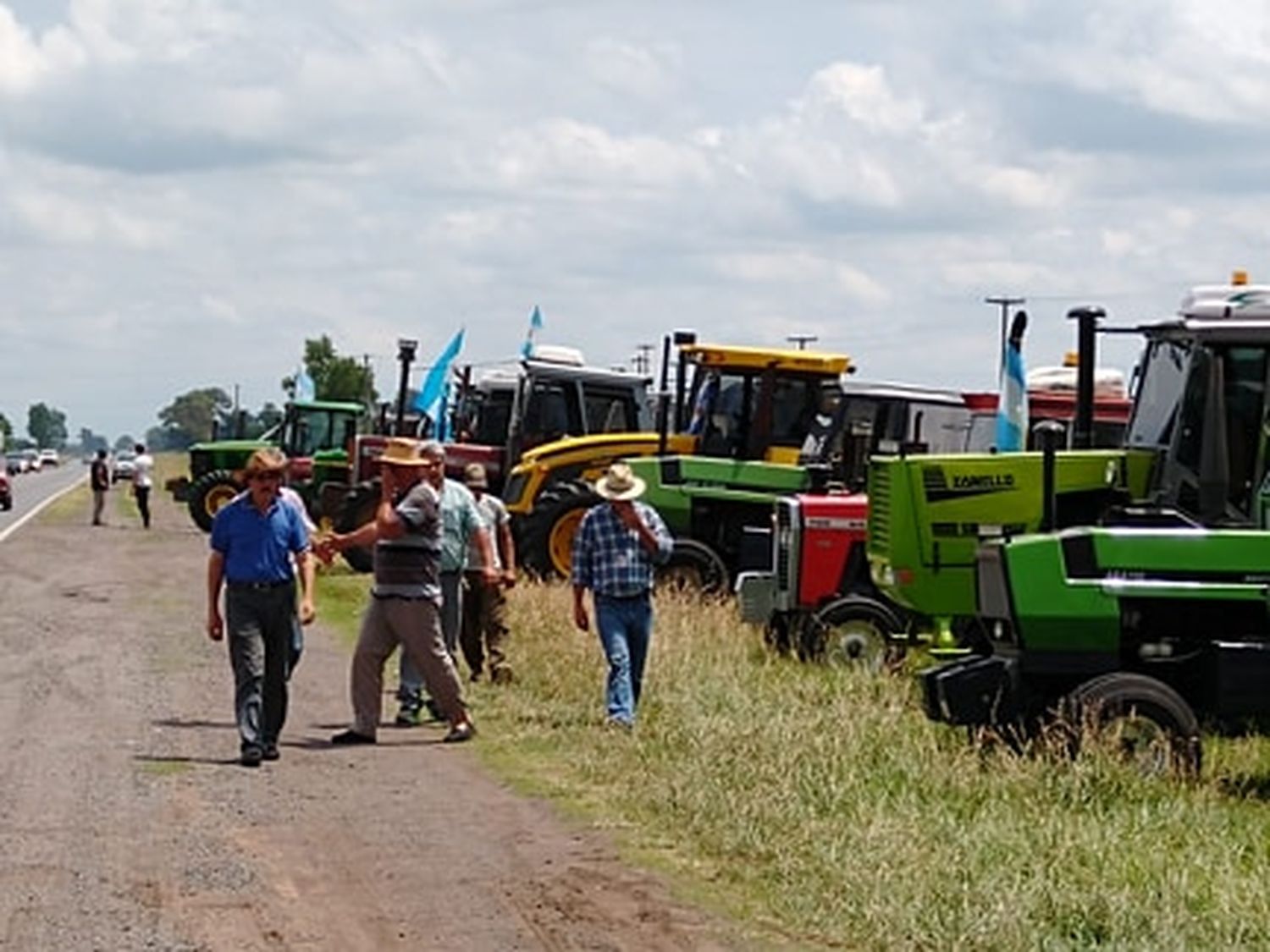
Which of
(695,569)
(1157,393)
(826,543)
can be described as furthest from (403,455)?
(695,569)

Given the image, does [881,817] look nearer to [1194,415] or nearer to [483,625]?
[1194,415]

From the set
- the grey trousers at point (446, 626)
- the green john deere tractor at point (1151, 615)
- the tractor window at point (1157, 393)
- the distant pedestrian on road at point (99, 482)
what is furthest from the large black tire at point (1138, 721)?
the distant pedestrian on road at point (99, 482)

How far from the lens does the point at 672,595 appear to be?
23.4 meters

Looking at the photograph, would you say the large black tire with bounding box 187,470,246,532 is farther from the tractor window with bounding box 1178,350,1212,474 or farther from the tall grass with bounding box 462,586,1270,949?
the tractor window with bounding box 1178,350,1212,474

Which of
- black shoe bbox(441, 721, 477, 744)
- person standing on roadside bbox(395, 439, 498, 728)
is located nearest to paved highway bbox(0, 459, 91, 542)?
person standing on roadside bbox(395, 439, 498, 728)

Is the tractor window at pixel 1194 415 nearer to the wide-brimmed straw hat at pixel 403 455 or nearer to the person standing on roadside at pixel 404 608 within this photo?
the person standing on roadside at pixel 404 608

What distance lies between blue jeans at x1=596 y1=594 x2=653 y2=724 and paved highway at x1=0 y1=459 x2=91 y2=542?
29.1 metres

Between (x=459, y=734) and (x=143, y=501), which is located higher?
(x=143, y=501)

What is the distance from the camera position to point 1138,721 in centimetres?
1340

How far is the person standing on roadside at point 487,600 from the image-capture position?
58.3 feet

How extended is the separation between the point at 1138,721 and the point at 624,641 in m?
3.56

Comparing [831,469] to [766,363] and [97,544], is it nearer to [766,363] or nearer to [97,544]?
[766,363]

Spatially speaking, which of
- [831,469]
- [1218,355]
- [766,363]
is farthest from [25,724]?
[766,363]

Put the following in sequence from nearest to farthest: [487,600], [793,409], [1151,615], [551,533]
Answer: [1151,615] < [487,600] < [793,409] < [551,533]
